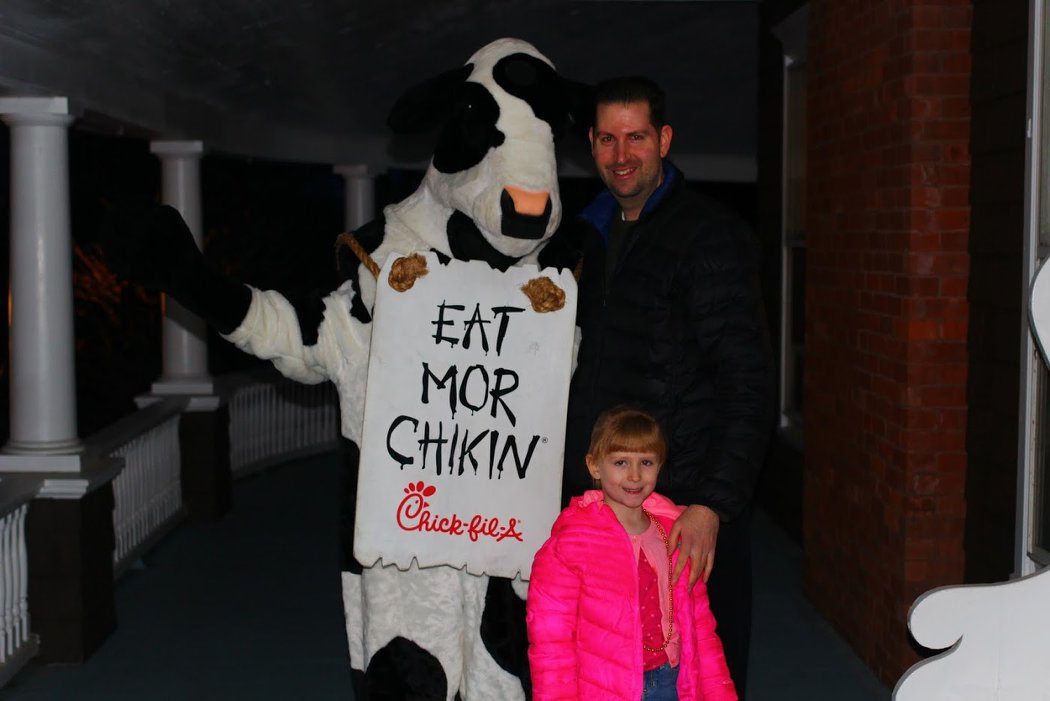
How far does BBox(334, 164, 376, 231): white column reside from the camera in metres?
11.3

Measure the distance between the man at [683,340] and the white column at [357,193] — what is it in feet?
26.7

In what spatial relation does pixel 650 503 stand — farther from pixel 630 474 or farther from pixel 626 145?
pixel 626 145

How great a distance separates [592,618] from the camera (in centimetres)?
292

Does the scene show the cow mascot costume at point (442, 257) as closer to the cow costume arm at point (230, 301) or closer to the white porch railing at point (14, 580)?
the cow costume arm at point (230, 301)

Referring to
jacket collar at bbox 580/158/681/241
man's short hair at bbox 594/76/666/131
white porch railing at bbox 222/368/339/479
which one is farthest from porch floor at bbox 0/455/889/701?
man's short hair at bbox 594/76/666/131

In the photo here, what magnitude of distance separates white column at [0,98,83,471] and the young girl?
3738 millimetres

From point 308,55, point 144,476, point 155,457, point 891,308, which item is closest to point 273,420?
point 155,457

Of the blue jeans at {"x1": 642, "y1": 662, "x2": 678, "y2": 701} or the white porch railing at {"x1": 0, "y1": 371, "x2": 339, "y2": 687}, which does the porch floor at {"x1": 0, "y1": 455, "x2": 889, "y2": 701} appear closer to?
the white porch railing at {"x1": 0, "y1": 371, "x2": 339, "y2": 687}

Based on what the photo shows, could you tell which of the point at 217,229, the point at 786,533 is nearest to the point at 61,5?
the point at 786,533

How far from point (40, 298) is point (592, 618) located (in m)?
3.97

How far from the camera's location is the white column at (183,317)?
28.4 feet

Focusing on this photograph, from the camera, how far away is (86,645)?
5969mm

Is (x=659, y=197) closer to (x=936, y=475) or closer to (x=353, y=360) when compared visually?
(x=353, y=360)

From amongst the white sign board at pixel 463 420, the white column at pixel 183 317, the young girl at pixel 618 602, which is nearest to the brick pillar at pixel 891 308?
the white sign board at pixel 463 420
